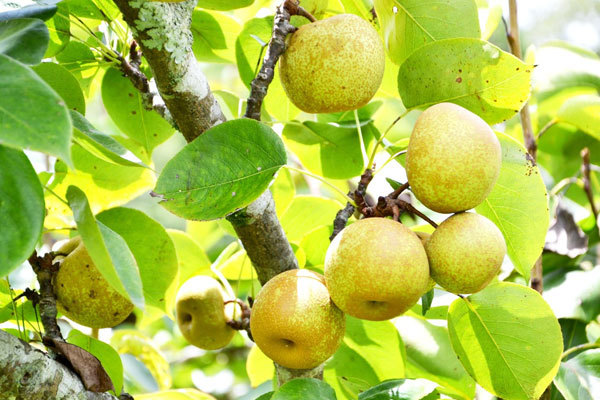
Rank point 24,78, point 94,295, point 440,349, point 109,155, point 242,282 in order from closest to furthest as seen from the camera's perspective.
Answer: point 24,78
point 109,155
point 94,295
point 440,349
point 242,282

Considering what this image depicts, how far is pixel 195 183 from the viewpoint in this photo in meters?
1.00

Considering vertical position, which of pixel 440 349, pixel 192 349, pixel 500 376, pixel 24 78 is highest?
pixel 24 78

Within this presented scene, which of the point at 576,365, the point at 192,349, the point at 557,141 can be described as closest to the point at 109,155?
A: the point at 576,365

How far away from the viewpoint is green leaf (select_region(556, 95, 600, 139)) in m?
1.67

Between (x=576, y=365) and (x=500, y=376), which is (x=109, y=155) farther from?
(x=576, y=365)

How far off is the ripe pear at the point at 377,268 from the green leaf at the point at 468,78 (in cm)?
26

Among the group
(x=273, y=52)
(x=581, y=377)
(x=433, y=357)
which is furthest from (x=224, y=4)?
(x=581, y=377)

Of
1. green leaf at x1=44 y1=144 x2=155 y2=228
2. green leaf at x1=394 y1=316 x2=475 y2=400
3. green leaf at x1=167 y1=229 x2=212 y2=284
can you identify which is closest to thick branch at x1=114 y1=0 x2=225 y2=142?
green leaf at x1=44 y1=144 x2=155 y2=228

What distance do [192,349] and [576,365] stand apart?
1.74 m

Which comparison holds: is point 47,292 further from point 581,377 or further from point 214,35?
point 581,377

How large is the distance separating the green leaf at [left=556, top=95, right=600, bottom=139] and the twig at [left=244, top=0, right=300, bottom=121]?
2.93ft

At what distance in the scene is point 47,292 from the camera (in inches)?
45.6

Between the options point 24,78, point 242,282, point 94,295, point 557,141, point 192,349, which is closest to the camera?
point 24,78

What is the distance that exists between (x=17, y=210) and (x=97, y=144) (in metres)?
0.13
